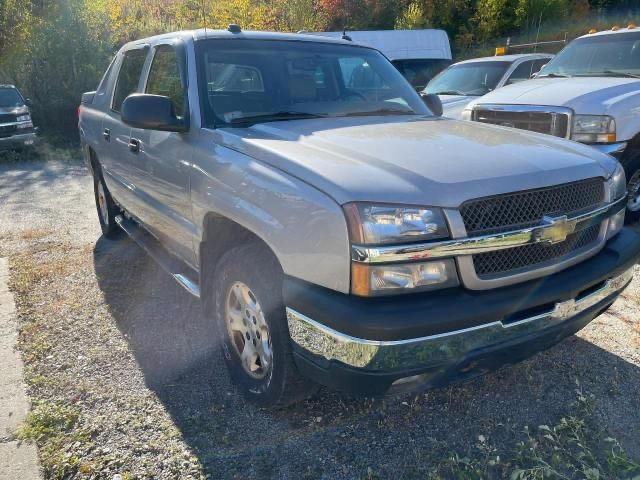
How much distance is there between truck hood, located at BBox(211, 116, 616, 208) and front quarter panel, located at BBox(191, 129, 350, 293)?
0.06 m

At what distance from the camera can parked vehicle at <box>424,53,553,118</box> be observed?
326 inches

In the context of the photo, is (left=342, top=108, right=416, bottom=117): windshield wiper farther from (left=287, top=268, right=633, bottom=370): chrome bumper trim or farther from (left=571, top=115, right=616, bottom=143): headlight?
(left=571, top=115, right=616, bottom=143): headlight

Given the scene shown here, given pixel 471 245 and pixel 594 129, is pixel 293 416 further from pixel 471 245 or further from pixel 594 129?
pixel 594 129

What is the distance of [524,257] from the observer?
7.68 feet

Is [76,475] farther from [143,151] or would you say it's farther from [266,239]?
[143,151]

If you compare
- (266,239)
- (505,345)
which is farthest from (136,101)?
(505,345)

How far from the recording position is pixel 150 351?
346 centimetres

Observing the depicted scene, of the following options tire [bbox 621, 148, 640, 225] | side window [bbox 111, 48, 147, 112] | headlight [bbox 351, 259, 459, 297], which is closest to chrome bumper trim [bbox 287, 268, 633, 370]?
Result: headlight [bbox 351, 259, 459, 297]

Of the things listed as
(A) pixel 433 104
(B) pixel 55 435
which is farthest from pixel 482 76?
(B) pixel 55 435

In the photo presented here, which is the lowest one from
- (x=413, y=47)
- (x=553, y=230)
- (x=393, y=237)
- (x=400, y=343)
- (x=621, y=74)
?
(x=400, y=343)

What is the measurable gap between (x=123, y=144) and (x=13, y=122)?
9.38m

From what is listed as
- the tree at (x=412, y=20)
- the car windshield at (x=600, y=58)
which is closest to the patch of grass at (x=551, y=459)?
the car windshield at (x=600, y=58)

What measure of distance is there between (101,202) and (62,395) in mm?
3187

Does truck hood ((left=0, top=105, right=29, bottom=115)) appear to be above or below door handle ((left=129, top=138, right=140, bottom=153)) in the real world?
below
